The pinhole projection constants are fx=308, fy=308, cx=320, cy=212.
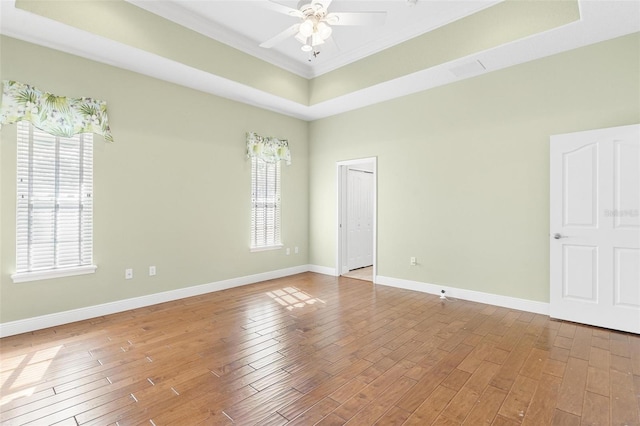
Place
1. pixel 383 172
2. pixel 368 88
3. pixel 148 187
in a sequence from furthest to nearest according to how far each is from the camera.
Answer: pixel 383 172, pixel 368 88, pixel 148 187

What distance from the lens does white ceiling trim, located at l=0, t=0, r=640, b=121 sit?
9.77 ft

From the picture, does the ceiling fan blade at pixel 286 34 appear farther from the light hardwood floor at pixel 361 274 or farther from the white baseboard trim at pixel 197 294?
the light hardwood floor at pixel 361 274

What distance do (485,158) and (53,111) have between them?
5325mm

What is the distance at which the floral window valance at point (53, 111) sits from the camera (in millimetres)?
3189

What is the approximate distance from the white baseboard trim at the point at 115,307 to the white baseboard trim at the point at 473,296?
7.54 ft

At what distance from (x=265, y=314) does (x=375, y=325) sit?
4.49ft

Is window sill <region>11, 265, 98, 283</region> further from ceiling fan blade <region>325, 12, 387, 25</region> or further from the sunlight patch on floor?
ceiling fan blade <region>325, 12, 387, 25</region>

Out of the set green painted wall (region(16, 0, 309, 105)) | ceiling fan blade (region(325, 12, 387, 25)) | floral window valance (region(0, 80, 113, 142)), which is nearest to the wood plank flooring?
floral window valance (region(0, 80, 113, 142))

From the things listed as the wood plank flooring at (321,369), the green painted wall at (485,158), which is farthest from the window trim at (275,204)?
the wood plank flooring at (321,369)

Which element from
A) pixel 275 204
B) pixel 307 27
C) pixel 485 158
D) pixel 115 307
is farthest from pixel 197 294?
pixel 485 158

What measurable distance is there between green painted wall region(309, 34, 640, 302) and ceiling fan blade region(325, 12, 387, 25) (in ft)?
7.13

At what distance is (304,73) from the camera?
17.4 ft

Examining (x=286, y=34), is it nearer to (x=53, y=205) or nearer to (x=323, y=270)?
(x=53, y=205)

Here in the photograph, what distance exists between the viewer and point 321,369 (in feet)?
8.34
